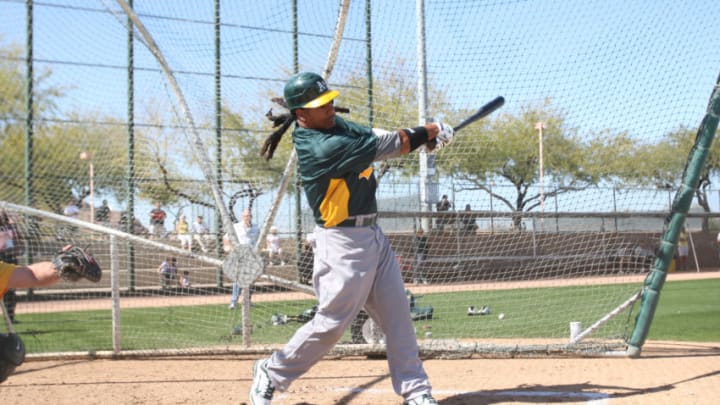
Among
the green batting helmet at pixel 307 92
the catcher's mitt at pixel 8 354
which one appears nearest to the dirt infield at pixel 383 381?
the catcher's mitt at pixel 8 354

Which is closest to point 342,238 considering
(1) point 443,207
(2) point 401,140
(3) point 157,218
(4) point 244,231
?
(2) point 401,140

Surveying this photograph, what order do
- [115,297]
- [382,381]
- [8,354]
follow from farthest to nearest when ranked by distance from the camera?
[115,297] < [382,381] < [8,354]

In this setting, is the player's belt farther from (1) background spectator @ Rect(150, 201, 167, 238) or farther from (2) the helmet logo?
(1) background spectator @ Rect(150, 201, 167, 238)

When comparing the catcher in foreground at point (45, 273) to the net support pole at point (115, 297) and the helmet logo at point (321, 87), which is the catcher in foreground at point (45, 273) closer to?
the helmet logo at point (321, 87)

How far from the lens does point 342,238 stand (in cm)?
397

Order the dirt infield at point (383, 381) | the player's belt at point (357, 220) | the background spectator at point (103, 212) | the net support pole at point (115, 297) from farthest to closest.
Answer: the background spectator at point (103, 212), the net support pole at point (115, 297), the dirt infield at point (383, 381), the player's belt at point (357, 220)

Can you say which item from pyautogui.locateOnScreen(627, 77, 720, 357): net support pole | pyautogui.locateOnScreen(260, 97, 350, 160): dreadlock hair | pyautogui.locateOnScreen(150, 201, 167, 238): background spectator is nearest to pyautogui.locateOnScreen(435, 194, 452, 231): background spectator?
pyautogui.locateOnScreen(627, 77, 720, 357): net support pole

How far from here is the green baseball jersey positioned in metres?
3.83

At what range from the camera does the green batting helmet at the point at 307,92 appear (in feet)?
12.9

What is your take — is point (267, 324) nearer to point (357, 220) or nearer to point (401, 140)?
point (357, 220)

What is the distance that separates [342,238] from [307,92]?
2.92 feet

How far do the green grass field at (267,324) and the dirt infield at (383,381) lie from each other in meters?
0.98

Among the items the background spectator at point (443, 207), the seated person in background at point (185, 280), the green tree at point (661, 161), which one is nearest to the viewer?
the green tree at point (661, 161)

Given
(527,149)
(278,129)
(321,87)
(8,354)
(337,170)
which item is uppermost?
(321,87)
